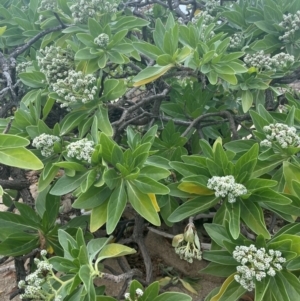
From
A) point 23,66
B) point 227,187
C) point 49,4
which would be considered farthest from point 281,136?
point 23,66

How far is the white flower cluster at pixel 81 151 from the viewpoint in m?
1.36

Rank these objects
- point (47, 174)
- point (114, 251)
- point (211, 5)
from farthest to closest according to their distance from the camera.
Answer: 1. point (211, 5)
2. point (47, 174)
3. point (114, 251)

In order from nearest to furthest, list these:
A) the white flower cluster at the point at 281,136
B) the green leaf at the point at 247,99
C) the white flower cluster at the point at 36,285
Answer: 1. the white flower cluster at the point at 36,285
2. the white flower cluster at the point at 281,136
3. the green leaf at the point at 247,99

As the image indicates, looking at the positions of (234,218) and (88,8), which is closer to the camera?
(234,218)

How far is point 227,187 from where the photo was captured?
1311 millimetres

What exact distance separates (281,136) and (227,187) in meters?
0.29

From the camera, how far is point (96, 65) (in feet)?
6.12

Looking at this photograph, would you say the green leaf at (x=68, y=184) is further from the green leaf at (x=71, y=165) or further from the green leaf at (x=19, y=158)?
the green leaf at (x=19, y=158)

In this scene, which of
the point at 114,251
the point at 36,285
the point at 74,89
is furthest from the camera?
the point at 74,89

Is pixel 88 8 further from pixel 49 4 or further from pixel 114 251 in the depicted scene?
pixel 114 251

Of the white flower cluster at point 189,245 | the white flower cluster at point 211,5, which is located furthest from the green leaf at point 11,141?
the white flower cluster at point 211,5

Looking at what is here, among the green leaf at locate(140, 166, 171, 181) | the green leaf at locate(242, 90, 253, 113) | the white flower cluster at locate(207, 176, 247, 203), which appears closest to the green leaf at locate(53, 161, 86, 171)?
the green leaf at locate(140, 166, 171, 181)

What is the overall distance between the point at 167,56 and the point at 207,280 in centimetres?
129

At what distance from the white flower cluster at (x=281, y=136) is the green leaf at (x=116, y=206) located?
1.79 feet
